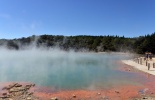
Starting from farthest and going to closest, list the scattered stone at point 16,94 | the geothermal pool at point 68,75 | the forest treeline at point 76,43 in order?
the forest treeline at point 76,43
the geothermal pool at point 68,75
the scattered stone at point 16,94

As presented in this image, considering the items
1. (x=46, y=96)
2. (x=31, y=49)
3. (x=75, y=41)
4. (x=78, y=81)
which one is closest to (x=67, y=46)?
(x=75, y=41)

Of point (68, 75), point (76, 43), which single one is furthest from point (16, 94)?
point (76, 43)

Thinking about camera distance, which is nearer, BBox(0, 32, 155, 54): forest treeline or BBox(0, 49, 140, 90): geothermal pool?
BBox(0, 49, 140, 90): geothermal pool

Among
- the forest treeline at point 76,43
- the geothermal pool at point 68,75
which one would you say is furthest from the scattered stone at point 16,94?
the forest treeline at point 76,43

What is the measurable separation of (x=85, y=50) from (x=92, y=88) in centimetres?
8488

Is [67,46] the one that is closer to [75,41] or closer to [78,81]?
[75,41]

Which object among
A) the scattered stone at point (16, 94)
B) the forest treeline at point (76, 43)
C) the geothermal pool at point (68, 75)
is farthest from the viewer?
the forest treeline at point (76, 43)

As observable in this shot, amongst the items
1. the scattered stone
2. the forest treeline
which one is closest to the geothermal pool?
the scattered stone

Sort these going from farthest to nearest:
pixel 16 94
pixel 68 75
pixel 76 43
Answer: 1. pixel 76 43
2. pixel 68 75
3. pixel 16 94

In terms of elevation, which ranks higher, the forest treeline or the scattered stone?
the forest treeline

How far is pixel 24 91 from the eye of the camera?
17219 mm

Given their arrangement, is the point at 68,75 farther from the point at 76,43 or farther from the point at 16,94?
the point at 76,43

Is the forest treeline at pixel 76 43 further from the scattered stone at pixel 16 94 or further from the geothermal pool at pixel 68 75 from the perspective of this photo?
the scattered stone at pixel 16 94

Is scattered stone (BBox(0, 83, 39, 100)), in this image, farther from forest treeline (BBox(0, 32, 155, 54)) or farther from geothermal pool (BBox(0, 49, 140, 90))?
forest treeline (BBox(0, 32, 155, 54))
